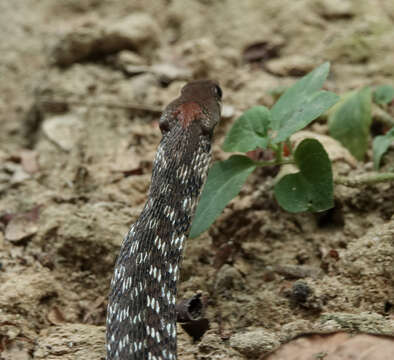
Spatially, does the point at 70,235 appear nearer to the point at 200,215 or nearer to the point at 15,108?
the point at 200,215

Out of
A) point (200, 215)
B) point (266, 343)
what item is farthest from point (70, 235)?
point (266, 343)

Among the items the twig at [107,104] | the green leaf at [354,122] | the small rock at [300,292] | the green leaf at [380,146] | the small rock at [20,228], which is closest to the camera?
the small rock at [300,292]

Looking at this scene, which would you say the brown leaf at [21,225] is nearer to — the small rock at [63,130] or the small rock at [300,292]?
the small rock at [63,130]

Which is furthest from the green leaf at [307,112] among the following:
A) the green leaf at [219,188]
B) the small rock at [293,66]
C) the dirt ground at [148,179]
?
the small rock at [293,66]

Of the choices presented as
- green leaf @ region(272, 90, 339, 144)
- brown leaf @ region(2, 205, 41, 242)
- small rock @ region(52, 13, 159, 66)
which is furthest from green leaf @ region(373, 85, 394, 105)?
brown leaf @ region(2, 205, 41, 242)

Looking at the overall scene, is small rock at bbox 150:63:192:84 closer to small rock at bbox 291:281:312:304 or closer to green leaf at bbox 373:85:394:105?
green leaf at bbox 373:85:394:105
